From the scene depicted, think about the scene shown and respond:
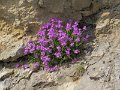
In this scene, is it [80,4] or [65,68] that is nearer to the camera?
[65,68]

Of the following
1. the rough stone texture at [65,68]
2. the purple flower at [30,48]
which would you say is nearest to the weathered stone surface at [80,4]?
the rough stone texture at [65,68]

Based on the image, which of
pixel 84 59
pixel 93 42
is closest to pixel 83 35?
pixel 93 42

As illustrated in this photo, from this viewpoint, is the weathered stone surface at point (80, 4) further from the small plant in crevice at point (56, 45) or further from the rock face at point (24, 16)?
the small plant in crevice at point (56, 45)

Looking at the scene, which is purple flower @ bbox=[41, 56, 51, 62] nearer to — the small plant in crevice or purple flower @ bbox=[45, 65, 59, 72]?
the small plant in crevice

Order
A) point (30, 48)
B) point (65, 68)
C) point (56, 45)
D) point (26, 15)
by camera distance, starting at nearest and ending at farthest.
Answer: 1. point (65, 68)
2. point (56, 45)
3. point (30, 48)
4. point (26, 15)

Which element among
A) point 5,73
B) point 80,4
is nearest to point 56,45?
point 80,4

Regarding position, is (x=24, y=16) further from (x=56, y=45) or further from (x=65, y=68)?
(x=65, y=68)

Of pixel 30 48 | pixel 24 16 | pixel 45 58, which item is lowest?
pixel 45 58

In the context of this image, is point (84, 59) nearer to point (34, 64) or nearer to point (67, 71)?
point (67, 71)

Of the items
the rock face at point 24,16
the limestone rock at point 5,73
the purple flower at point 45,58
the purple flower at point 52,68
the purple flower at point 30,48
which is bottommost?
the limestone rock at point 5,73

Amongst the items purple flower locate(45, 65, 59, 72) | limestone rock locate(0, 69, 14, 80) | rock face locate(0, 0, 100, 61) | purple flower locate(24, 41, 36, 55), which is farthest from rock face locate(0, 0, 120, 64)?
purple flower locate(45, 65, 59, 72)
